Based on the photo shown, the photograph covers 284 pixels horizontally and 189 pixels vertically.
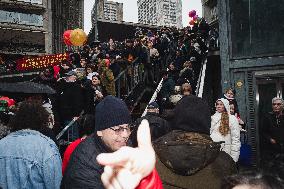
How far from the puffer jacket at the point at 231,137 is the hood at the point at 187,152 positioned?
10.2 feet

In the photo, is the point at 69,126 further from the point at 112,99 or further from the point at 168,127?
the point at 112,99

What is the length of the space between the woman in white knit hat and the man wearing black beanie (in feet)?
10.1

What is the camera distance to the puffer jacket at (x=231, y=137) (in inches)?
210

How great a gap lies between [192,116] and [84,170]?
944 mm

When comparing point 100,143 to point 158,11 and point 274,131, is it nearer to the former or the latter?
point 274,131

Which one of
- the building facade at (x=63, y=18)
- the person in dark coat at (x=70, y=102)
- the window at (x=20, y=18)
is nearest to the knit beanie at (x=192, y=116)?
the person in dark coat at (x=70, y=102)

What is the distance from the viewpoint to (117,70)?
10945mm

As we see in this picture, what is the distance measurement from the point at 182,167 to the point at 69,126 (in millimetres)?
5328

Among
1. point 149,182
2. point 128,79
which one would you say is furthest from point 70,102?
point 149,182

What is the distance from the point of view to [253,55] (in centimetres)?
880

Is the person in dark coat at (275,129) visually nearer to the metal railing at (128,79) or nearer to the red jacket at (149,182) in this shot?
the metal railing at (128,79)

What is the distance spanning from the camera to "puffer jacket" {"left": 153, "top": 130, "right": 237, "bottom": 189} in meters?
2.35

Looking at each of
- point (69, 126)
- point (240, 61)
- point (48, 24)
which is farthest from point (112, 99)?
point (48, 24)

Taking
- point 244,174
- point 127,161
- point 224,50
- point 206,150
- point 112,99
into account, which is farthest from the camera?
point 224,50
